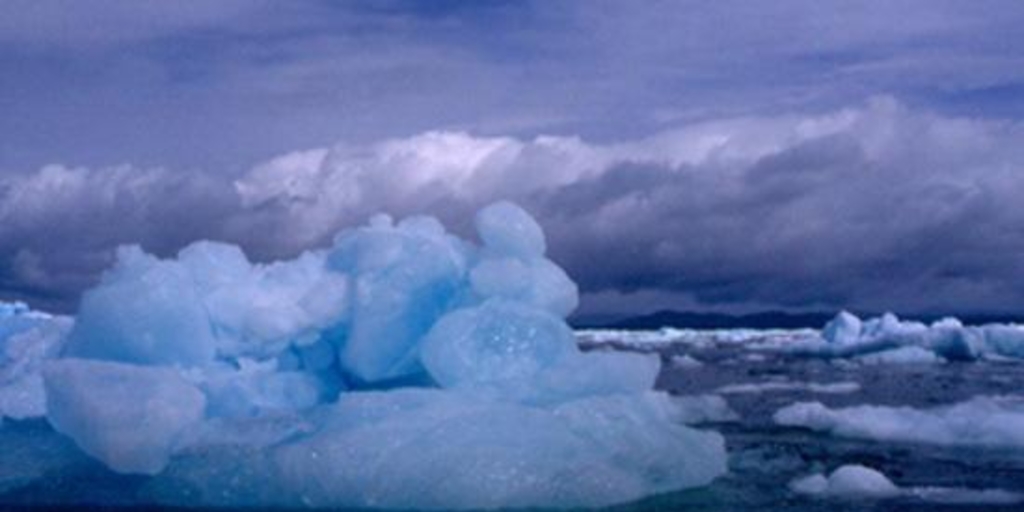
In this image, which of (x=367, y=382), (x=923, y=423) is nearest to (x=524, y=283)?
(x=367, y=382)

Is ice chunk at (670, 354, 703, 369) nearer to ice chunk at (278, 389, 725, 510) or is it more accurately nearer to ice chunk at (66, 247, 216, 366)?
ice chunk at (66, 247, 216, 366)

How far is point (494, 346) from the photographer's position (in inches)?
349

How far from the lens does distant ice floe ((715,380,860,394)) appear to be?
17.3 meters

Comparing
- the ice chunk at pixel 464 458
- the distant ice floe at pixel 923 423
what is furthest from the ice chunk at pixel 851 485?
the distant ice floe at pixel 923 423

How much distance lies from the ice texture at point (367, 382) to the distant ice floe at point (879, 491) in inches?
29.1

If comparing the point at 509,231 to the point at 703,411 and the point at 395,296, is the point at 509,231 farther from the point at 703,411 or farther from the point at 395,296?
the point at 703,411

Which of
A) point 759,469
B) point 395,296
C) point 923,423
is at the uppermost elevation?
point 395,296

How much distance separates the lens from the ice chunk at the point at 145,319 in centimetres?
893

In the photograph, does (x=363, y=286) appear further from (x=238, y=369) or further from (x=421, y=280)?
(x=238, y=369)

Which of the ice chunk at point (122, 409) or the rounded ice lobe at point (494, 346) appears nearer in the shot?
the ice chunk at point (122, 409)

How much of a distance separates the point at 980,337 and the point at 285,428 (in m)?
21.7

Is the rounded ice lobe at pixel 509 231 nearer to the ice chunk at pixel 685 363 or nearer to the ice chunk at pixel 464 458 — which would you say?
the ice chunk at pixel 464 458

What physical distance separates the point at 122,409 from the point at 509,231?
10.6 ft

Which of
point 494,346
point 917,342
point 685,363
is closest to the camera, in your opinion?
point 494,346
